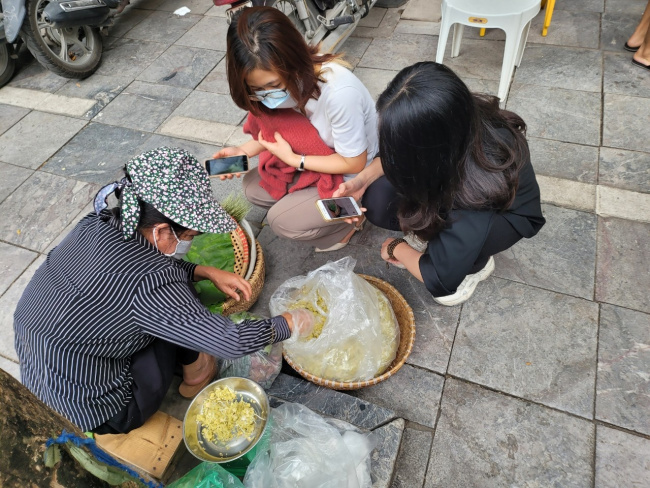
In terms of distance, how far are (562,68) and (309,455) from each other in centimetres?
374

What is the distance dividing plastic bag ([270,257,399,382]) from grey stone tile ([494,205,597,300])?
89cm

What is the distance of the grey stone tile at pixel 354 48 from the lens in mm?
4293

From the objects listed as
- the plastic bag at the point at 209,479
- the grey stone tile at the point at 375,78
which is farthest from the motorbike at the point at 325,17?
the plastic bag at the point at 209,479

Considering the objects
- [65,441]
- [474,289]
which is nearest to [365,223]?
[474,289]

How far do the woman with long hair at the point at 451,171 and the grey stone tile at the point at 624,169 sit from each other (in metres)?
1.26

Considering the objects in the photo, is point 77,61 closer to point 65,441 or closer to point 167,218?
point 167,218

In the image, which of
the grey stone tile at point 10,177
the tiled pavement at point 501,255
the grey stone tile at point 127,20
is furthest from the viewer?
the grey stone tile at point 127,20

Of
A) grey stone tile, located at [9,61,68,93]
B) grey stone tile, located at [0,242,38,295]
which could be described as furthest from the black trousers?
grey stone tile, located at [9,61,68,93]

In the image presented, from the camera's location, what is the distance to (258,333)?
172 centimetres

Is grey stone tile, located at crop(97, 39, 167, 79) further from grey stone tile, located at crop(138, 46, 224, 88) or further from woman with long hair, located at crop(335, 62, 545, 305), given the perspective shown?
woman with long hair, located at crop(335, 62, 545, 305)

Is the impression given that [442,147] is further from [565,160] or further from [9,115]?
[9,115]

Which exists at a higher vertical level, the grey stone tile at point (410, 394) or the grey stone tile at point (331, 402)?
the grey stone tile at point (331, 402)

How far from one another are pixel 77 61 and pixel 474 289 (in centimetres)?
465

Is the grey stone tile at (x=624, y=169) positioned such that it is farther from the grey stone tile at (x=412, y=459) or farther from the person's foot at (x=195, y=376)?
the person's foot at (x=195, y=376)
